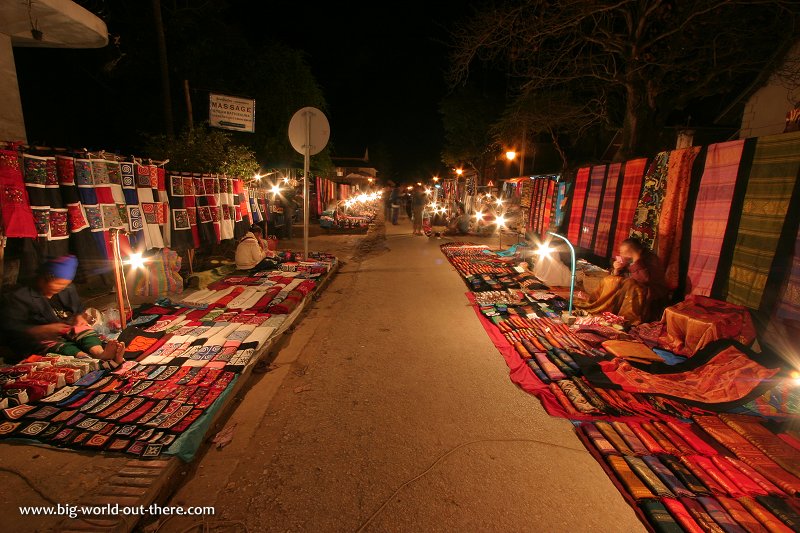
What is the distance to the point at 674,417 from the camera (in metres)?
3.70

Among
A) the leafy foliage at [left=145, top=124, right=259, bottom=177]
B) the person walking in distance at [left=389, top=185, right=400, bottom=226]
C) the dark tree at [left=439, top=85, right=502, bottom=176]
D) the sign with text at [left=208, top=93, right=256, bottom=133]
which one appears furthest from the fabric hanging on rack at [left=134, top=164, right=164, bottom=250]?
the dark tree at [left=439, top=85, right=502, bottom=176]

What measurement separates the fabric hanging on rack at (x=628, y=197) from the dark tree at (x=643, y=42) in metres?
3.84

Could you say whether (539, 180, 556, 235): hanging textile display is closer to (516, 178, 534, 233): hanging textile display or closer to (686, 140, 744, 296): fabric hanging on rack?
(516, 178, 534, 233): hanging textile display

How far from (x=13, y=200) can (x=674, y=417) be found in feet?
23.9

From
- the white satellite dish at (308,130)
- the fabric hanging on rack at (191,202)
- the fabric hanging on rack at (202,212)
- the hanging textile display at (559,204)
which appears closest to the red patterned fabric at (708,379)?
the hanging textile display at (559,204)

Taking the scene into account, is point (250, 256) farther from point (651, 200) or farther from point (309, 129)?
point (651, 200)

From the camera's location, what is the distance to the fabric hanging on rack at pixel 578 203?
869 centimetres

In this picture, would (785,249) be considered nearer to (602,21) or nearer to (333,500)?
(333,500)

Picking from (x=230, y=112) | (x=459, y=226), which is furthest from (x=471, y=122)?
(x=230, y=112)

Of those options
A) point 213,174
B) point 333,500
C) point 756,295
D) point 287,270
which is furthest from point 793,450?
point 213,174

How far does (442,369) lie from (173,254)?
5490mm

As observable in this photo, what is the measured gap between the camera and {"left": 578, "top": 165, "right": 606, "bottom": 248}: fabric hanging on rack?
26.2ft

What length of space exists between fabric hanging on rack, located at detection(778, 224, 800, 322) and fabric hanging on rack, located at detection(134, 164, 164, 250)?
854 centimetres

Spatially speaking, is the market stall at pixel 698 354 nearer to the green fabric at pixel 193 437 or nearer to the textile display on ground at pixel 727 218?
the textile display on ground at pixel 727 218
